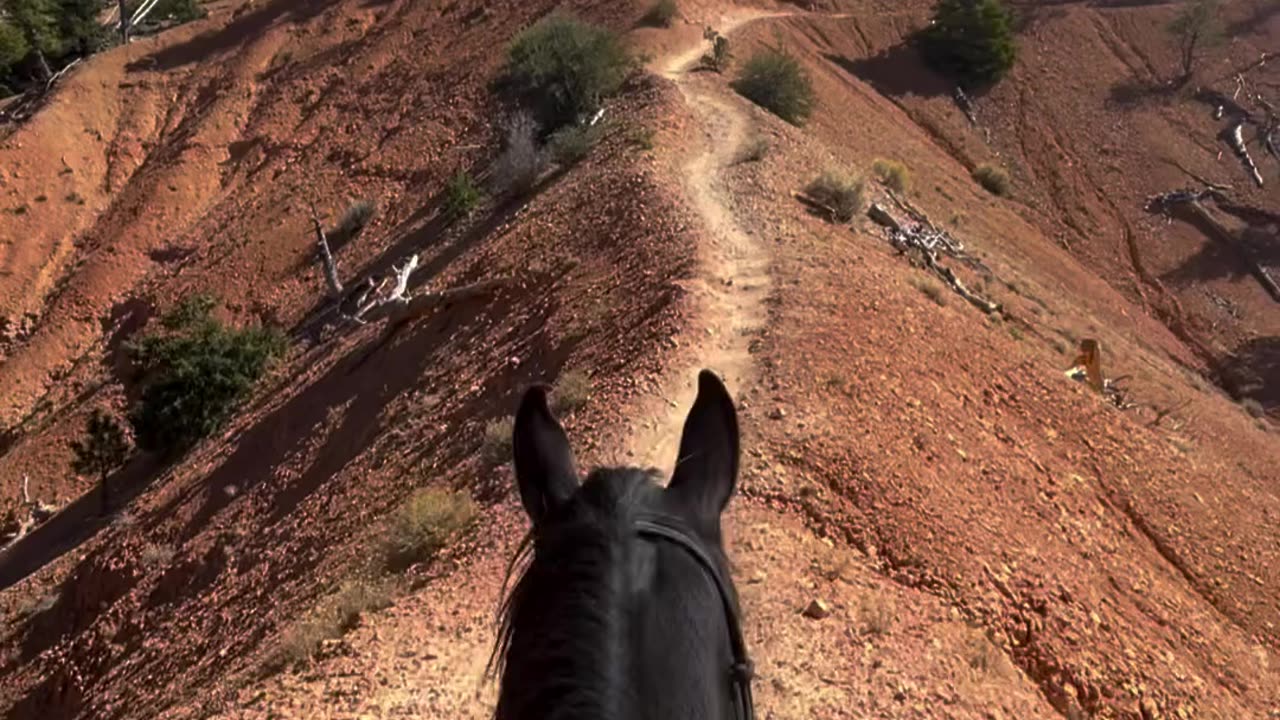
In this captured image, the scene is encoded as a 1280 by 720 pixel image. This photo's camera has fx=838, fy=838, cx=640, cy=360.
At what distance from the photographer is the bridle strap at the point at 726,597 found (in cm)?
212

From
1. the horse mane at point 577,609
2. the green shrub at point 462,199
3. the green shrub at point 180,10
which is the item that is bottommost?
the green shrub at point 462,199

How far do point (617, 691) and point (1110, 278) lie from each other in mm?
27896

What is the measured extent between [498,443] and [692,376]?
2.08m

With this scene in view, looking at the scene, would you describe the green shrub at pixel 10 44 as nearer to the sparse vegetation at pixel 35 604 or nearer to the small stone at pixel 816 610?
the sparse vegetation at pixel 35 604

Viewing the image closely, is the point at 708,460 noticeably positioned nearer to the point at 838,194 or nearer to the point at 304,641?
the point at 304,641

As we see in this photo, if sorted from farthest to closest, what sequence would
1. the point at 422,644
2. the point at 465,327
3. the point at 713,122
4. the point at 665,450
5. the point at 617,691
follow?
the point at 713,122 < the point at 465,327 < the point at 665,450 < the point at 422,644 < the point at 617,691

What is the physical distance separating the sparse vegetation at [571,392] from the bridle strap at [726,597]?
642 cm

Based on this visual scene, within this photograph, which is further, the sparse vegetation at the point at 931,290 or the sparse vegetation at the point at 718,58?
the sparse vegetation at the point at 718,58

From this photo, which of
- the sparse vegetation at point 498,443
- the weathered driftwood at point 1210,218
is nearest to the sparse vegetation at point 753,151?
the sparse vegetation at point 498,443

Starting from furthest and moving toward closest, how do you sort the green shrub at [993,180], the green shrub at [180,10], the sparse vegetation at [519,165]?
the green shrub at [180,10] → the green shrub at [993,180] → the sparse vegetation at [519,165]

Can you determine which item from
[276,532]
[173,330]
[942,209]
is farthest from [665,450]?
[173,330]

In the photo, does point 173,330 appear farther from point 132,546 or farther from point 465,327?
point 465,327

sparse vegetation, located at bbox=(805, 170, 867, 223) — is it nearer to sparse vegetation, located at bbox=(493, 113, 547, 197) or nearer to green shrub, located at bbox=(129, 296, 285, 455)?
sparse vegetation, located at bbox=(493, 113, 547, 197)

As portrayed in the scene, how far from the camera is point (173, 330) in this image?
21.4 m
